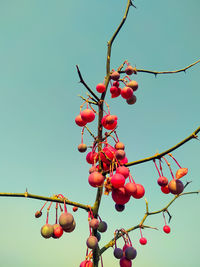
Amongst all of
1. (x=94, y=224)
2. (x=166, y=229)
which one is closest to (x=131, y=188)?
(x=94, y=224)

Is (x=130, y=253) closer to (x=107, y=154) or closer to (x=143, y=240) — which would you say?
(x=107, y=154)

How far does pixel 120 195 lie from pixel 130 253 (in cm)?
63

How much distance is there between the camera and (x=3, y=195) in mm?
1739

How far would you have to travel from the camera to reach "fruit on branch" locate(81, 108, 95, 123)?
2.46 m

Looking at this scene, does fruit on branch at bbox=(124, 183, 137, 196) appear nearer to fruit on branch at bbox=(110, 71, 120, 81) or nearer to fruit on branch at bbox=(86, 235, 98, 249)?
fruit on branch at bbox=(86, 235, 98, 249)

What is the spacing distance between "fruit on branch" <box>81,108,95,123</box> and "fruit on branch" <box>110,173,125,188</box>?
770mm

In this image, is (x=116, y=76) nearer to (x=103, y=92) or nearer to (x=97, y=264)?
(x=103, y=92)

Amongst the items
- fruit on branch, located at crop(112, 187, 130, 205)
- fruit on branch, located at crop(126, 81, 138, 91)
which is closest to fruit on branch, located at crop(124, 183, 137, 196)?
fruit on branch, located at crop(112, 187, 130, 205)

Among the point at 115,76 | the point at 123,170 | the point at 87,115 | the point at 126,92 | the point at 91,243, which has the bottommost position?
the point at 91,243

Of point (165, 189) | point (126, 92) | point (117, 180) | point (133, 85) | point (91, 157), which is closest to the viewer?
point (117, 180)

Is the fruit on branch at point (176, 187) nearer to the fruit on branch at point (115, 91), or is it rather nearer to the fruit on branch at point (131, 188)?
the fruit on branch at point (131, 188)

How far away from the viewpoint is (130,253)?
220 cm

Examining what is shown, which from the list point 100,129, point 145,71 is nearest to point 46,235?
point 100,129

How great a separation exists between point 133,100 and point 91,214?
140 cm
